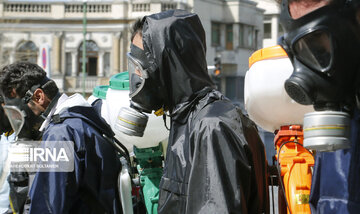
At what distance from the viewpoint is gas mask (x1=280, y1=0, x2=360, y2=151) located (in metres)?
1.95

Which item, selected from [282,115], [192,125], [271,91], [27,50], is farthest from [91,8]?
[192,125]

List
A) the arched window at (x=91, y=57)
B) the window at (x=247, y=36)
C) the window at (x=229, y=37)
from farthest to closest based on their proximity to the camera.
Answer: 1. the window at (x=247, y=36)
2. the window at (x=229, y=37)
3. the arched window at (x=91, y=57)

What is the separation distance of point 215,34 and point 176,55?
43569 millimetres

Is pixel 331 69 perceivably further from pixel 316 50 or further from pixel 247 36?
pixel 247 36

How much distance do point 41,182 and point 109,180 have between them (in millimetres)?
428

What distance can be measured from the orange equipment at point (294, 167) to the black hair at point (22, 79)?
5.51 ft

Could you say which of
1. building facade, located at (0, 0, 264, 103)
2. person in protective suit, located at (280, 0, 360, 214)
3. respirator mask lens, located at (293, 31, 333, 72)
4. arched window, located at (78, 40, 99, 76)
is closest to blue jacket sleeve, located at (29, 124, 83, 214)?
person in protective suit, located at (280, 0, 360, 214)

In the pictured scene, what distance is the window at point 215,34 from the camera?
4550 centimetres

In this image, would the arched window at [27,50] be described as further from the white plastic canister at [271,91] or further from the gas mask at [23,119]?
the white plastic canister at [271,91]

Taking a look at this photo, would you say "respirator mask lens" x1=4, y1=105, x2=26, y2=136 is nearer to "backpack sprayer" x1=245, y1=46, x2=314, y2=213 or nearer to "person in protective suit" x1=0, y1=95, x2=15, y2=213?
"person in protective suit" x1=0, y1=95, x2=15, y2=213

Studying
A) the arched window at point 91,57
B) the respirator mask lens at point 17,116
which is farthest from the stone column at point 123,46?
the respirator mask lens at point 17,116

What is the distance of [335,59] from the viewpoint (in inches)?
76.8

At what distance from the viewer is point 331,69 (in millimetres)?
1953

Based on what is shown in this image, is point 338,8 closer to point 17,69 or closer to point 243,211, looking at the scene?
point 243,211
